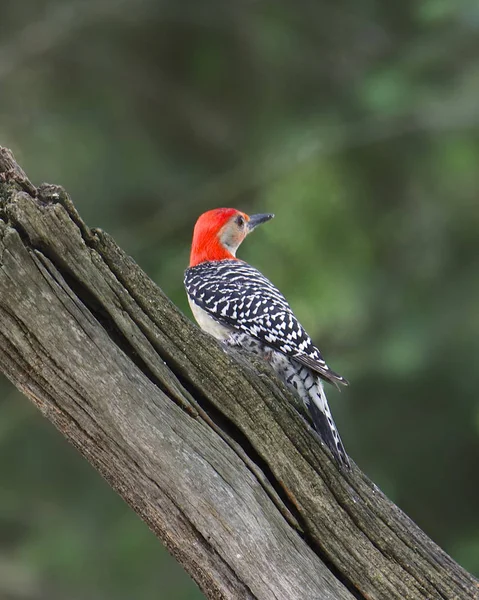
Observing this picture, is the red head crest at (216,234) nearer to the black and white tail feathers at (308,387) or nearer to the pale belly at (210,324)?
the pale belly at (210,324)

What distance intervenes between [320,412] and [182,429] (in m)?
1.07

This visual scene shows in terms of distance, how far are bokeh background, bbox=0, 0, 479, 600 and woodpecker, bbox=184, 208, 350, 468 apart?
43.1 inches

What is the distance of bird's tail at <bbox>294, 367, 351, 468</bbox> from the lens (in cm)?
382

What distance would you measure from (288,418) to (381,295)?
16.2 ft

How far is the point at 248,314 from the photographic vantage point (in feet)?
18.3

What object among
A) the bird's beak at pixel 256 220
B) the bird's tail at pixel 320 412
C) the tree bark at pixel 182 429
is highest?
the bird's beak at pixel 256 220

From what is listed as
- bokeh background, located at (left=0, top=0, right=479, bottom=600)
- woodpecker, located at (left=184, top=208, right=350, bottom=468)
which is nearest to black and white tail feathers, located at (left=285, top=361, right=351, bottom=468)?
woodpecker, located at (left=184, top=208, right=350, bottom=468)

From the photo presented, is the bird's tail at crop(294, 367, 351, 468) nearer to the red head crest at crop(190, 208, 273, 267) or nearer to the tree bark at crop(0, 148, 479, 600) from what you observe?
the tree bark at crop(0, 148, 479, 600)

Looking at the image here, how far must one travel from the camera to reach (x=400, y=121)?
8406 mm

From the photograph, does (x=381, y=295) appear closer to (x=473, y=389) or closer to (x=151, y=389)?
(x=473, y=389)

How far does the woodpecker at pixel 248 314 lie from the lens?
474 cm

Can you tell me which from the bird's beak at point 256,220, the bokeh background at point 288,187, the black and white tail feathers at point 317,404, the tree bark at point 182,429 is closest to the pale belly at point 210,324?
the black and white tail feathers at point 317,404

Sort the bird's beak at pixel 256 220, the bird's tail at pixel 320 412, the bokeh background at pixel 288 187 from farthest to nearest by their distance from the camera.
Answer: the bokeh background at pixel 288 187 → the bird's beak at pixel 256 220 → the bird's tail at pixel 320 412

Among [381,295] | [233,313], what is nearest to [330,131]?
[381,295]
